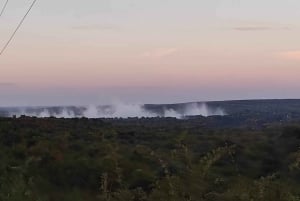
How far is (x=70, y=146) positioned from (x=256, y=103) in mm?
96431

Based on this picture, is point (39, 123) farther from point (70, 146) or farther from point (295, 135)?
point (295, 135)

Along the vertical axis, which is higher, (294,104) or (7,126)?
(294,104)

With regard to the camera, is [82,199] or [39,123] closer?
[82,199]

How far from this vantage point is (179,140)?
21.2ft

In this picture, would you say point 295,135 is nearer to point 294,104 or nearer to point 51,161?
point 51,161

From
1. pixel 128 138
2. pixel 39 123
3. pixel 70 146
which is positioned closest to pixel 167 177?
pixel 70 146

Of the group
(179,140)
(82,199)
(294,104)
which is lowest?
(82,199)

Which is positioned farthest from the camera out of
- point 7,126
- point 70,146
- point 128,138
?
point 128,138

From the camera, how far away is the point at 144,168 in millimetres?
19688

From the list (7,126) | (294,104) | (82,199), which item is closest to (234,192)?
(82,199)

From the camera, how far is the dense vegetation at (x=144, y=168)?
666 cm

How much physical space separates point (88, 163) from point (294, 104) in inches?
4021

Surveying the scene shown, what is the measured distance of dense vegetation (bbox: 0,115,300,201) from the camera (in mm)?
6660

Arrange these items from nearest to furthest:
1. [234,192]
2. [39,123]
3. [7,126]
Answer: [234,192], [7,126], [39,123]
